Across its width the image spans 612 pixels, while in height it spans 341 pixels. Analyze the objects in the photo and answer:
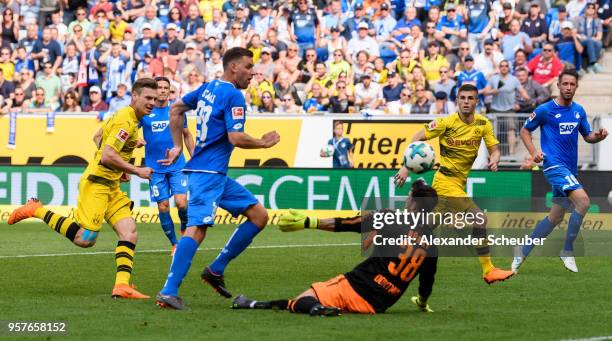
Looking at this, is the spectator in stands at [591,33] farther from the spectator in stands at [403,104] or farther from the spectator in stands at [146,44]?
the spectator in stands at [146,44]

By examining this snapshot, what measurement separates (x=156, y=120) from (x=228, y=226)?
628 centimetres

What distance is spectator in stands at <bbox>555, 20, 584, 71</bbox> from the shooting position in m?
27.1

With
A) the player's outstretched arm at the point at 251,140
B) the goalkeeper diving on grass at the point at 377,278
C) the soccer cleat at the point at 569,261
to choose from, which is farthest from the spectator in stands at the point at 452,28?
the goalkeeper diving on grass at the point at 377,278

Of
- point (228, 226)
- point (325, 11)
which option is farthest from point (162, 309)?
point (325, 11)

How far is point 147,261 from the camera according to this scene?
16609 millimetres

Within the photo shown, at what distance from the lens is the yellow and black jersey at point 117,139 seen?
41.1 feet

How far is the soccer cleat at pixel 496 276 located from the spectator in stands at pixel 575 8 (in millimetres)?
15534

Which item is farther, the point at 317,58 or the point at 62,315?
the point at 317,58

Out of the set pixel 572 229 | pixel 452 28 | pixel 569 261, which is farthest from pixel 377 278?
pixel 452 28

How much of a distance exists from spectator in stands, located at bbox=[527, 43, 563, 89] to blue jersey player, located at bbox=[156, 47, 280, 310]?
15.8m

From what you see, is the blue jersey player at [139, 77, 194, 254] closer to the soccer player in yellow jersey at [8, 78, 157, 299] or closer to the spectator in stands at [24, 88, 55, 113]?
the soccer player in yellow jersey at [8, 78, 157, 299]

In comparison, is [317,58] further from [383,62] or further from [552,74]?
[552,74]

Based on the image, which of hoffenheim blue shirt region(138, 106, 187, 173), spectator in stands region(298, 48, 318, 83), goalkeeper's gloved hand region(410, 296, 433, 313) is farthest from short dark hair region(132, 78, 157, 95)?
spectator in stands region(298, 48, 318, 83)

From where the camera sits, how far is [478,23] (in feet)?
92.3
